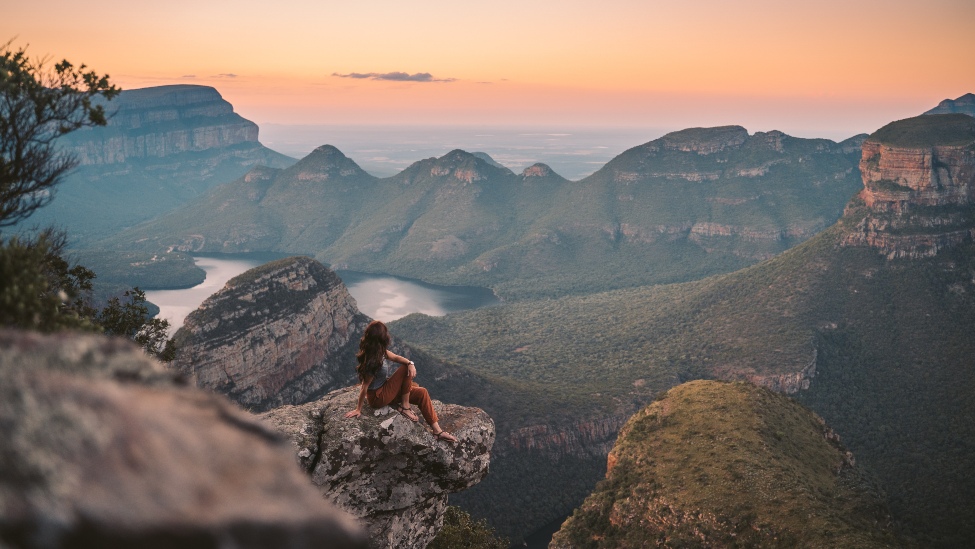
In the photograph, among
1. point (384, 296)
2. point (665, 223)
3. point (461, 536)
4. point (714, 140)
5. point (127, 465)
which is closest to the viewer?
point (127, 465)

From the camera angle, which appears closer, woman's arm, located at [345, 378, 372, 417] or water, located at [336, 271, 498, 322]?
woman's arm, located at [345, 378, 372, 417]

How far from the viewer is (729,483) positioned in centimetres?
3428

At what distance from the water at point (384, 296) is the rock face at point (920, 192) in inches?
3571

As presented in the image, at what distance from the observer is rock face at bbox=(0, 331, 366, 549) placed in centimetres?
379

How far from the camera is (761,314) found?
3406 inches

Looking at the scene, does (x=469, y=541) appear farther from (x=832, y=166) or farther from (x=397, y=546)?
(x=832, y=166)

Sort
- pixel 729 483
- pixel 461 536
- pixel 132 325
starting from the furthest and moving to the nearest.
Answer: pixel 729 483, pixel 461 536, pixel 132 325

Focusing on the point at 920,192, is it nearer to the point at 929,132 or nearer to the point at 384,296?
the point at 929,132

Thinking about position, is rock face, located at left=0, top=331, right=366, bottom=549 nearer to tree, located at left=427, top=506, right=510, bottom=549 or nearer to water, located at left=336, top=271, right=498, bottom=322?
tree, located at left=427, top=506, right=510, bottom=549

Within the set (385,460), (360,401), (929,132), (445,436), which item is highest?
(929,132)

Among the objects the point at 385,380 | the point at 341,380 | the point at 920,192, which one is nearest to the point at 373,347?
the point at 385,380

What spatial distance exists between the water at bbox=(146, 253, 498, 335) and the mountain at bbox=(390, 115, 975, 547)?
4390cm

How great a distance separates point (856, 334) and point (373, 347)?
84.7 m

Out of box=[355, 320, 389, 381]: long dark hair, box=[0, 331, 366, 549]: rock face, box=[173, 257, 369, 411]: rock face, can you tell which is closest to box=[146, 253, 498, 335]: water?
box=[173, 257, 369, 411]: rock face
